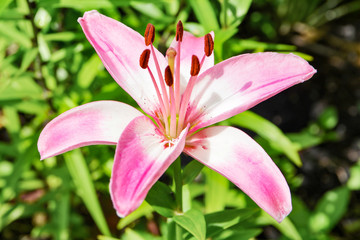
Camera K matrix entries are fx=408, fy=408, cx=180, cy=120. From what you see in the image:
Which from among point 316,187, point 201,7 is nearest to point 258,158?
point 201,7

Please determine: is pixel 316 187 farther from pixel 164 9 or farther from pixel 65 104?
pixel 65 104

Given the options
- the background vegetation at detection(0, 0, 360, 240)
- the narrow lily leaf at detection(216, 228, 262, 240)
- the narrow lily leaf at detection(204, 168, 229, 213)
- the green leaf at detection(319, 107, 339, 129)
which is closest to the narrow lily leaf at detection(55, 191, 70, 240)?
the background vegetation at detection(0, 0, 360, 240)

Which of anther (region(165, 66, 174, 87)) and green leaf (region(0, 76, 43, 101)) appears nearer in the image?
anther (region(165, 66, 174, 87))

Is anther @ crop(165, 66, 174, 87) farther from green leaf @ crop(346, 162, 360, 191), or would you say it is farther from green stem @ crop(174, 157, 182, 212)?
green leaf @ crop(346, 162, 360, 191)

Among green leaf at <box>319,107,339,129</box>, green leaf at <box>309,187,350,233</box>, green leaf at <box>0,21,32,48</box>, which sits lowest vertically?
green leaf at <box>319,107,339,129</box>

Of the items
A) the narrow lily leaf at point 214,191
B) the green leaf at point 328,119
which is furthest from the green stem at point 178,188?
the green leaf at point 328,119

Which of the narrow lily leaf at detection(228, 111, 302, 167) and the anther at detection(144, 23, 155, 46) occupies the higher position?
the anther at detection(144, 23, 155, 46)

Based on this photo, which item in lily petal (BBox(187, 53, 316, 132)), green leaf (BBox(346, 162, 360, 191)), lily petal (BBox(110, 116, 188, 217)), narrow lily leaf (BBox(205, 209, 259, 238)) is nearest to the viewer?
lily petal (BBox(110, 116, 188, 217))
